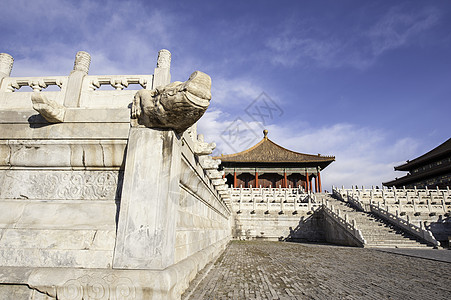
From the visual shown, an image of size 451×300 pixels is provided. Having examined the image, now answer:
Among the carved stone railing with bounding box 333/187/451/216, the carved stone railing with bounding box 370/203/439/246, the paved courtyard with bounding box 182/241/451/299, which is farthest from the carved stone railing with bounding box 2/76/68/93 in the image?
the carved stone railing with bounding box 333/187/451/216

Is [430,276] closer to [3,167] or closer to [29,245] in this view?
[29,245]

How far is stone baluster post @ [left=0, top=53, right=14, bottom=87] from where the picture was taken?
4.18 meters

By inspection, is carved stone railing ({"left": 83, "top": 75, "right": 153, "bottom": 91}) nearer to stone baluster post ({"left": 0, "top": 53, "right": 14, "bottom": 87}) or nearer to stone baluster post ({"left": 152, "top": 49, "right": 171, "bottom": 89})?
stone baluster post ({"left": 152, "top": 49, "right": 171, "bottom": 89})

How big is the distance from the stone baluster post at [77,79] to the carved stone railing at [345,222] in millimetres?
15005

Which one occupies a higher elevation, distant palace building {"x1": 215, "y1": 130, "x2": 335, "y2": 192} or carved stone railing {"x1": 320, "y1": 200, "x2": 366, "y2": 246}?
distant palace building {"x1": 215, "y1": 130, "x2": 335, "y2": 192}

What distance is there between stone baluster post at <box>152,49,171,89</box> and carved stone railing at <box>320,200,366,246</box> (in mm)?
14271

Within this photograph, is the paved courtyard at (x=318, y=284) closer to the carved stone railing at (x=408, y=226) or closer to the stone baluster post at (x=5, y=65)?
the stone baluster post at (x=5, y=65)

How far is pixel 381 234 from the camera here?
14.9m

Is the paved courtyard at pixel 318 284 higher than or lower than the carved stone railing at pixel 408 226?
lower

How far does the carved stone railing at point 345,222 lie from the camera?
45.7 feet

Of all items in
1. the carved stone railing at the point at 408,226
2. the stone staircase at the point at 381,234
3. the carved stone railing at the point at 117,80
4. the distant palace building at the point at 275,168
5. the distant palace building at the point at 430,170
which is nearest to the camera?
the carved stone railing at the point at 117,80

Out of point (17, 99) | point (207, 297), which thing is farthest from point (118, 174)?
point (17, 99)

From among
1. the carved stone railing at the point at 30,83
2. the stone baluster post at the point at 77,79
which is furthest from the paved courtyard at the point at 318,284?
the carved stone railing at the point at 30,83

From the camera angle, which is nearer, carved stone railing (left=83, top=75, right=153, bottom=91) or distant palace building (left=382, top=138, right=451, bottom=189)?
carved stone railing (left=83, top=75, right=153, bottom=91)
